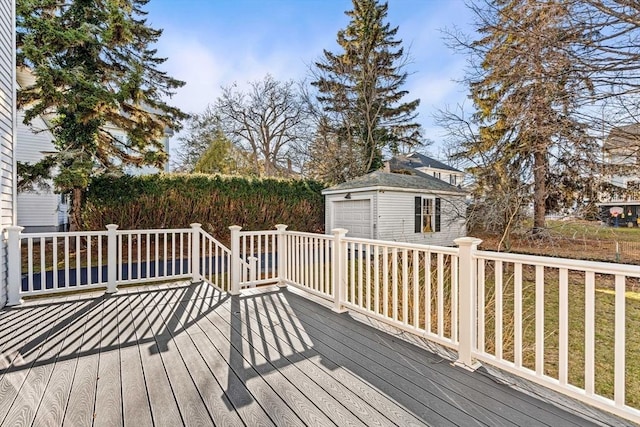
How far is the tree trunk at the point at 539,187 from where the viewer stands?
7.68 metres

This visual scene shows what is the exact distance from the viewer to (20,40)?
271 inches

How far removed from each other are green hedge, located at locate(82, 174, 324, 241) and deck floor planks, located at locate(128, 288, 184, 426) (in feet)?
21.0

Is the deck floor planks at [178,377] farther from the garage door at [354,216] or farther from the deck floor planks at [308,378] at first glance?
the garage door at [354,216]

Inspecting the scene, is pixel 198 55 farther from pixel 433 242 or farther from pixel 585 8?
pixel 433 242

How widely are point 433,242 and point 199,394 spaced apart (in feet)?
40.3

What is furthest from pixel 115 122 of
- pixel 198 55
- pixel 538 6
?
pixel 538 6

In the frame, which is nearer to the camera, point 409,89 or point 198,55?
Result: point 198,55

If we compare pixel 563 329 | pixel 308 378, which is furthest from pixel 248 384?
pixel 563 329

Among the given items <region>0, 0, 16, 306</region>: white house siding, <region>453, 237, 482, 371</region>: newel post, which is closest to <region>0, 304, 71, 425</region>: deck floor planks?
<region>0, 0, 16, 306</region>: white house siding

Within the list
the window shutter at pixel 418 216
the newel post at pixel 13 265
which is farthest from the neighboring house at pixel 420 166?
the newel post at pixel 13 265

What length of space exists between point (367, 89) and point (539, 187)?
11942 mm

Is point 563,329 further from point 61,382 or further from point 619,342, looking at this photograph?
point 61,382

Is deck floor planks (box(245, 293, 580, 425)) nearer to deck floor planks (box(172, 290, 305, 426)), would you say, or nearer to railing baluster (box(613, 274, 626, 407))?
railing baluster (box(613, 274, 626, 407))

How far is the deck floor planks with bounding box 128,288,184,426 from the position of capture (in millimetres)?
1848
